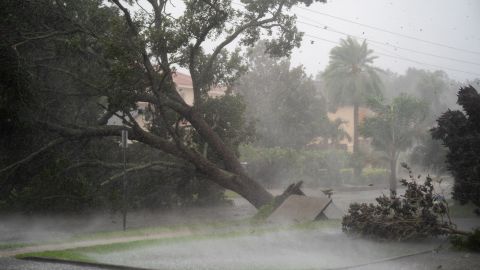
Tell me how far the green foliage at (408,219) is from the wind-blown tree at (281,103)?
1285 inches

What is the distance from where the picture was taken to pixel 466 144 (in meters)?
19.2

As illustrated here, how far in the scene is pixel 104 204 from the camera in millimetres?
20281

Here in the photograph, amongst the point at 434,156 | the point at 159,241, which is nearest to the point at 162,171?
the point at 159,241

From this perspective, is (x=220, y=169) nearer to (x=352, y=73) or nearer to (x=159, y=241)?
(x=159, y=241)

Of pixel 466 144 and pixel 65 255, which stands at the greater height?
pixel 466 144

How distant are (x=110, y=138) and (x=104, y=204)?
3.41 metres

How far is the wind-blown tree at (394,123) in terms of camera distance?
35594 mm

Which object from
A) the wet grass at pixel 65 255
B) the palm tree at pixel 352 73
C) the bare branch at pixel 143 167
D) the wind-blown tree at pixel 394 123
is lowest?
the wet grass at pixel 65 255

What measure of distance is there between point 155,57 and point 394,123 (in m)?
23.8

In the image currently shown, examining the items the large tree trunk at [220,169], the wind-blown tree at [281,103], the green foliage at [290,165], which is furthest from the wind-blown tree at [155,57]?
the wind-blown tree at [281,103]

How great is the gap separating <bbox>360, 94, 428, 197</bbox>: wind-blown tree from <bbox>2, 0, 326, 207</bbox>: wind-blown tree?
1490 cm

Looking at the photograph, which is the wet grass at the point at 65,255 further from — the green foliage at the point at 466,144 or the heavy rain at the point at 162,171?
the green foliage at the point at 466,144

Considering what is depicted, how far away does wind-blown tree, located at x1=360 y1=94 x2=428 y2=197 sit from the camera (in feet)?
117

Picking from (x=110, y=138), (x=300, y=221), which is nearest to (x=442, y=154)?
(x=300, y=221)
